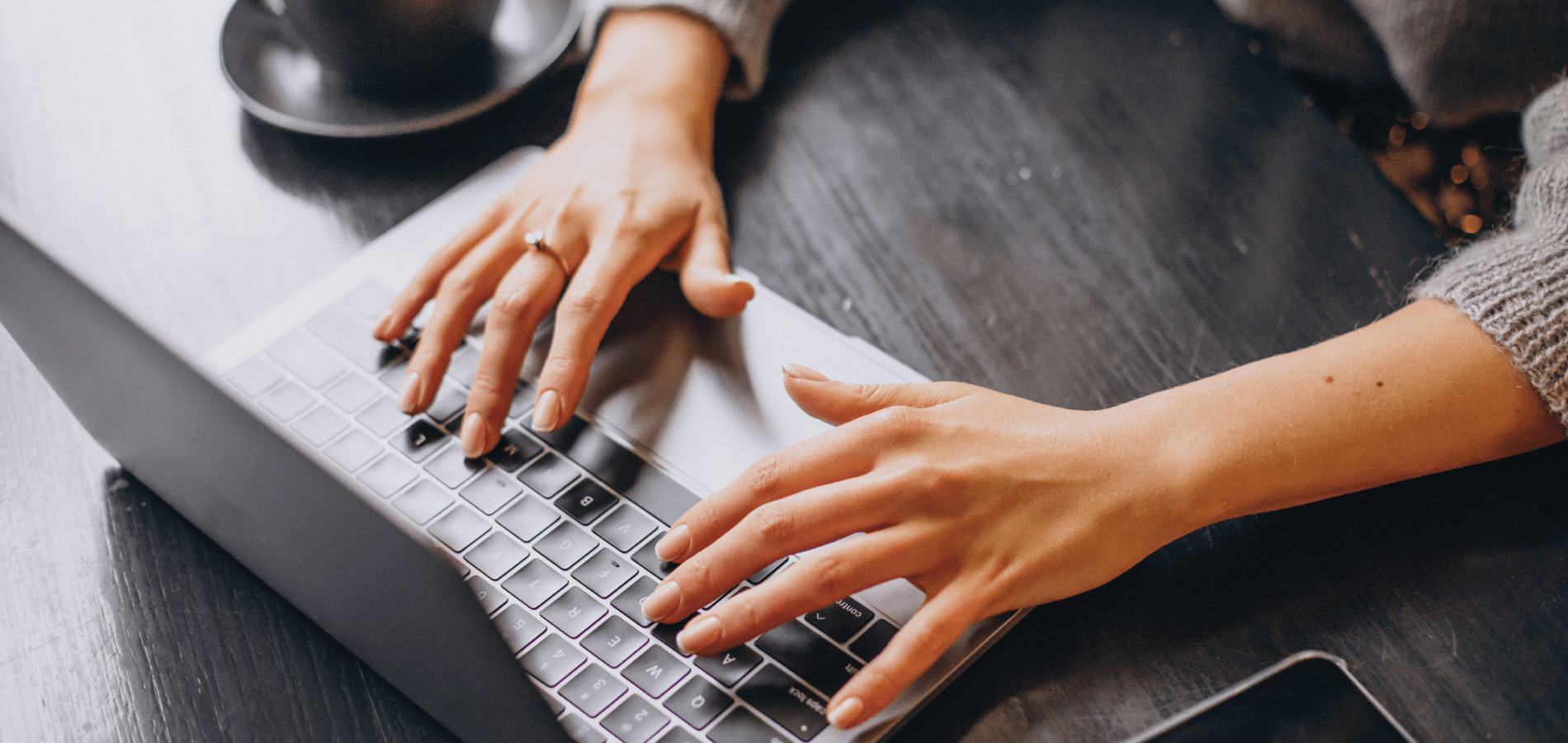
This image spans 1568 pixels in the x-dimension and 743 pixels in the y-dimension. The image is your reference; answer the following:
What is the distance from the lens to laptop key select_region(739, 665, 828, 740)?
386 mm

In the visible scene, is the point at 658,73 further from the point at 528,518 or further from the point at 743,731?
the point at 743,731

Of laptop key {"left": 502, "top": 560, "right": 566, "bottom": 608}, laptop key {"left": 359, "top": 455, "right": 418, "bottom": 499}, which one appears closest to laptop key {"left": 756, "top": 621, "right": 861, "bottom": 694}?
laptop key {"left": 502, "top": 560, "right": 566, "bottom": 608}

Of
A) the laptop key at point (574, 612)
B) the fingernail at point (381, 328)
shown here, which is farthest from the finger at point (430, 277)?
the laptop key at point (574, 612)

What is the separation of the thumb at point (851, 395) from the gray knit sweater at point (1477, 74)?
10.4 inches

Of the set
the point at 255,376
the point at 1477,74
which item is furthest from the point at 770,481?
the point at 1477,74

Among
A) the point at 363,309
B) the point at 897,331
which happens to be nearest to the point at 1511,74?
the point at 897,331

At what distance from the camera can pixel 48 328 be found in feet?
1.29

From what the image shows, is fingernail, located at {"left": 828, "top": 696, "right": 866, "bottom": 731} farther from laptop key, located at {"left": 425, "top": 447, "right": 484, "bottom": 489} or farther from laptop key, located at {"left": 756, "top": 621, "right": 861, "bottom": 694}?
laptop key, located at {"left": 425, "top": 447, "right": 484, "bottom": 489}

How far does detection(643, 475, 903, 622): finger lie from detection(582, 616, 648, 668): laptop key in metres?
0.01

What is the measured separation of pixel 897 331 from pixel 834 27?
12.3 inches

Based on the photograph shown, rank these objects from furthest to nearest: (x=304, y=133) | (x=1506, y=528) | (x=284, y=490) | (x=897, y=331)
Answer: (x=304, y=133) < (x=897, y=331) < (x=1506, y=528) < (x=284, y=490)

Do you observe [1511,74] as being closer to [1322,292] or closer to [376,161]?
[1322,292]

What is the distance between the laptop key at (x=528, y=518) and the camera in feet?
1.50

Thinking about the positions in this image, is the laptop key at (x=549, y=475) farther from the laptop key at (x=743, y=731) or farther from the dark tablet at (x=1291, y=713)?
the dark tablet at (x=1291, y=713)
